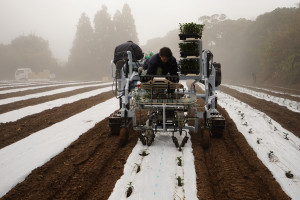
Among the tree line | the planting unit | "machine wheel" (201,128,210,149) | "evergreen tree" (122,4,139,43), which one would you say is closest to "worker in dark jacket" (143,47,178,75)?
the planting unit

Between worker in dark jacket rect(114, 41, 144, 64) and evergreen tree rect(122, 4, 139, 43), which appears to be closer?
worker in dark jacket rect(114, 41, 144, 64)

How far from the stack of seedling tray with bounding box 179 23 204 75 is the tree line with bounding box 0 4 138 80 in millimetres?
46698

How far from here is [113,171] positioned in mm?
4312

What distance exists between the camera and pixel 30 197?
349 centimetres

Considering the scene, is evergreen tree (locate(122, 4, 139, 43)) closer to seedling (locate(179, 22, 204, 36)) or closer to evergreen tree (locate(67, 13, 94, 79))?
evergreen tree (locate(67, 13, 94, 79))

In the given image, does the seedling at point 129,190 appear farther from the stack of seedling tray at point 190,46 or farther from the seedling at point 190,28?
the seedling at point 190,28

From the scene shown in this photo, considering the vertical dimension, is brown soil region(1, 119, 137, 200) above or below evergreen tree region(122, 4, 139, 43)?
below

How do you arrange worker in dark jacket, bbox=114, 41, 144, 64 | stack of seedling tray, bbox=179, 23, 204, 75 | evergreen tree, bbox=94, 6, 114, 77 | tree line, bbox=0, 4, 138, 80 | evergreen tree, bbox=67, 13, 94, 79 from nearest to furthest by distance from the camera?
stack of seedling tray, bbox=179, 23, 204, 75, worker in dark jacket, bbox=114, 41, 144, 64, tree line, bbox=0, 4, 138, 80, evergreen tree, bbox=67, 13, 94, 79, evergreen tree, bbox=94, 6, 114, 77

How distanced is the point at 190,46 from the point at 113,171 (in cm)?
373

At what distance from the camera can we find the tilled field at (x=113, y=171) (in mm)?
3592

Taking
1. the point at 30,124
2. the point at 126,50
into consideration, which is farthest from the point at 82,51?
the point at 126,50

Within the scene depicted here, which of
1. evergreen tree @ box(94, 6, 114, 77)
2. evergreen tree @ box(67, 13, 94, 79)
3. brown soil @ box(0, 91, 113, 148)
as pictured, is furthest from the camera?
evergreen tree @ box(94, 6, 114, 77)

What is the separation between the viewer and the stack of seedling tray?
610 centimetres

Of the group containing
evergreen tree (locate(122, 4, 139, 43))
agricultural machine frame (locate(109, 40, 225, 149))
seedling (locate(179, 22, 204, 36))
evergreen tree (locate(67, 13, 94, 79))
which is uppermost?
evergreen tree (locate(122, 4, 139, 43))
